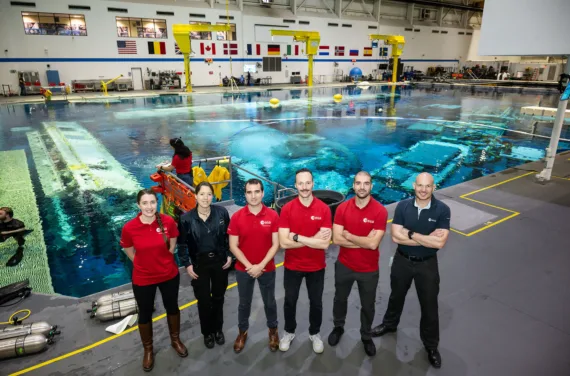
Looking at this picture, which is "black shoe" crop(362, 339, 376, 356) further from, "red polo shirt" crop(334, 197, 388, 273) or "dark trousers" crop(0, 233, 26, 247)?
"dark trousers" crop(0, 233, 26, 247)

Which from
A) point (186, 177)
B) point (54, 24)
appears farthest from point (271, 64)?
point (186, 177)

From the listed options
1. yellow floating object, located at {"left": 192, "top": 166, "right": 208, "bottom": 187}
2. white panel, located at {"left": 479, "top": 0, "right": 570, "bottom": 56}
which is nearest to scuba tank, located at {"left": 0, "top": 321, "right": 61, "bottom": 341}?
yellow floating object, located at {"left": 192, "top": 166, "right": 208, "bottom": 187}

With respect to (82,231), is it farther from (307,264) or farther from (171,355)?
(307,264)

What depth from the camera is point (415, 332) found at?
433 cm

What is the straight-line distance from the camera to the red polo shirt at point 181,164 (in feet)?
25.5

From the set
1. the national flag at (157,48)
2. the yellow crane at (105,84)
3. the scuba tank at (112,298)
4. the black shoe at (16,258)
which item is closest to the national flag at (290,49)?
the national flag at (157,48)

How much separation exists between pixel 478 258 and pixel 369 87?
39.4 metres

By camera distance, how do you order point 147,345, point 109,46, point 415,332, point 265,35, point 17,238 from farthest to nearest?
point 265,35 < point 109,46 < point 17,238 < point 415,332 < point 147,345

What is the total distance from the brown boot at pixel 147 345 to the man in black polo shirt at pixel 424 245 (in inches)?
108

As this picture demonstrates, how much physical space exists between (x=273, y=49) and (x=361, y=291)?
42.4 metres

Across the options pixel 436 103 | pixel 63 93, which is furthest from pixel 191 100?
pixel 436 103

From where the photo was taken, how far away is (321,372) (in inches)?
148

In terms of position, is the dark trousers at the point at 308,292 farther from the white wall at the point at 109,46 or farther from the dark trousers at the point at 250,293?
the white wall at the point at 109,46

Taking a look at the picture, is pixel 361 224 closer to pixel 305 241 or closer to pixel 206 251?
pixel 305 241
